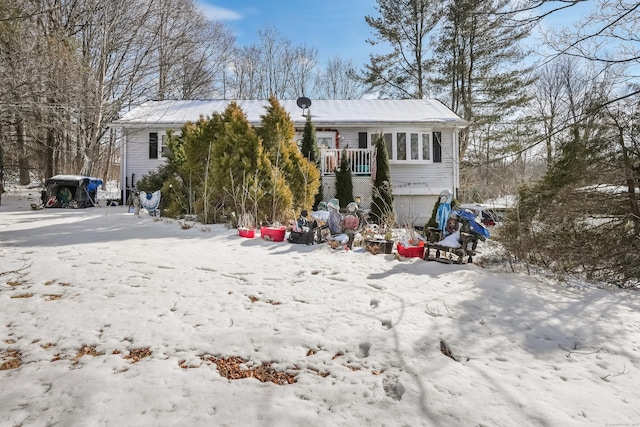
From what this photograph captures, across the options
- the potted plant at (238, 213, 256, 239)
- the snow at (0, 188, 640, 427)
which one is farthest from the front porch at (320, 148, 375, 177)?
the snow at (0, 188, 640, 427)

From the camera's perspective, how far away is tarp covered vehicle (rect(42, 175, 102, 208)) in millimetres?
12219

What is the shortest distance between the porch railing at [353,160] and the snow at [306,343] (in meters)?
8.44

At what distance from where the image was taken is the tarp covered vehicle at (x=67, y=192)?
12219mm

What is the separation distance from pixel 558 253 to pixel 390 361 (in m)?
4.44

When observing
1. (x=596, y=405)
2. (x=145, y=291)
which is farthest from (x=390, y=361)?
(x=145, y=291)

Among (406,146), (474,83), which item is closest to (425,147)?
(406,146)

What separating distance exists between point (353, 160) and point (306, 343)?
1143 centimetres

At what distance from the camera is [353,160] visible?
13586 mm

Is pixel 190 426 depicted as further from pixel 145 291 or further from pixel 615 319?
pixel 615 319

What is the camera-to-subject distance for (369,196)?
43.2 ft

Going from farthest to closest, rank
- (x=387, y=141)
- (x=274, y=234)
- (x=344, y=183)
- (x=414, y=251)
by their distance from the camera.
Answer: (x=387, y=141), (x=344, y=183), (x=274, y=234), (x=414, y=251)

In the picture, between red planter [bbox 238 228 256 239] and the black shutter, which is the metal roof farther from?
red planter [bbox 238 228 256 239]

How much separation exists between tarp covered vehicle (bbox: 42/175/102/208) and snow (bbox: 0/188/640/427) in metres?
8.70

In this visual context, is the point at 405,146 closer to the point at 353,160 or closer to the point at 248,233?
the point at 353,160
